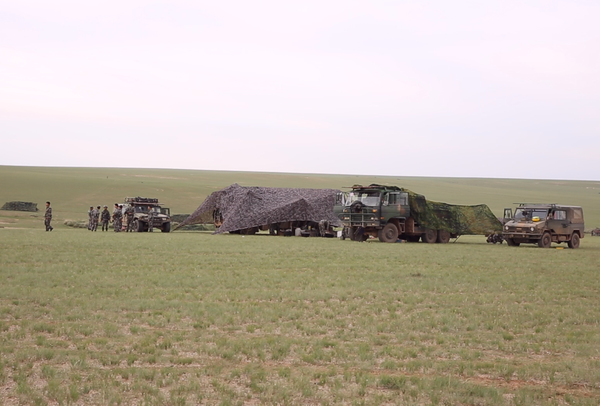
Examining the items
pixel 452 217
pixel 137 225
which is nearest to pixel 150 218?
pixel 137 225

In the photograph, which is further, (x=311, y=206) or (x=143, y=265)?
(x=311, y=206)

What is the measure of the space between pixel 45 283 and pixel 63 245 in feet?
32.4

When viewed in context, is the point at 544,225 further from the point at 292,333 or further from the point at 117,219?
the point at 292,333

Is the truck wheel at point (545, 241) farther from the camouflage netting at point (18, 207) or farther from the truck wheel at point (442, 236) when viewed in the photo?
the camouflage netting at point (18, 207)

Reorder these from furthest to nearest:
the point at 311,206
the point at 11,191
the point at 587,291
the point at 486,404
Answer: the point at 11,191 < the point at 311,206 < the point at 587,291 < the point at 486,404

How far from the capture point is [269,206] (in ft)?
127

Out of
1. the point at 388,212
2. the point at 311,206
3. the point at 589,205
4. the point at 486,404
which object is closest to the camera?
the point at 486,404

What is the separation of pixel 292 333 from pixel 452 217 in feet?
80.4

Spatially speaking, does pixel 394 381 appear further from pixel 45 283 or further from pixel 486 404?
pixel 45 283

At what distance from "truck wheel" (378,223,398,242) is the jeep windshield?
206 inches

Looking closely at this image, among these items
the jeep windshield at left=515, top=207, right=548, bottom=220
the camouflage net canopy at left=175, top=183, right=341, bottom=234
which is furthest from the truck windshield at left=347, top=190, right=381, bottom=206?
the jeep windshield at left=515, top=207, right=548, bottom=220

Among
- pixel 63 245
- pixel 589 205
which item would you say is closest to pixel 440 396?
pixel 63 245

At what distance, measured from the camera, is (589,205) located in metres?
90.5

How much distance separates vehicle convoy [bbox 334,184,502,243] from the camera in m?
31.7
